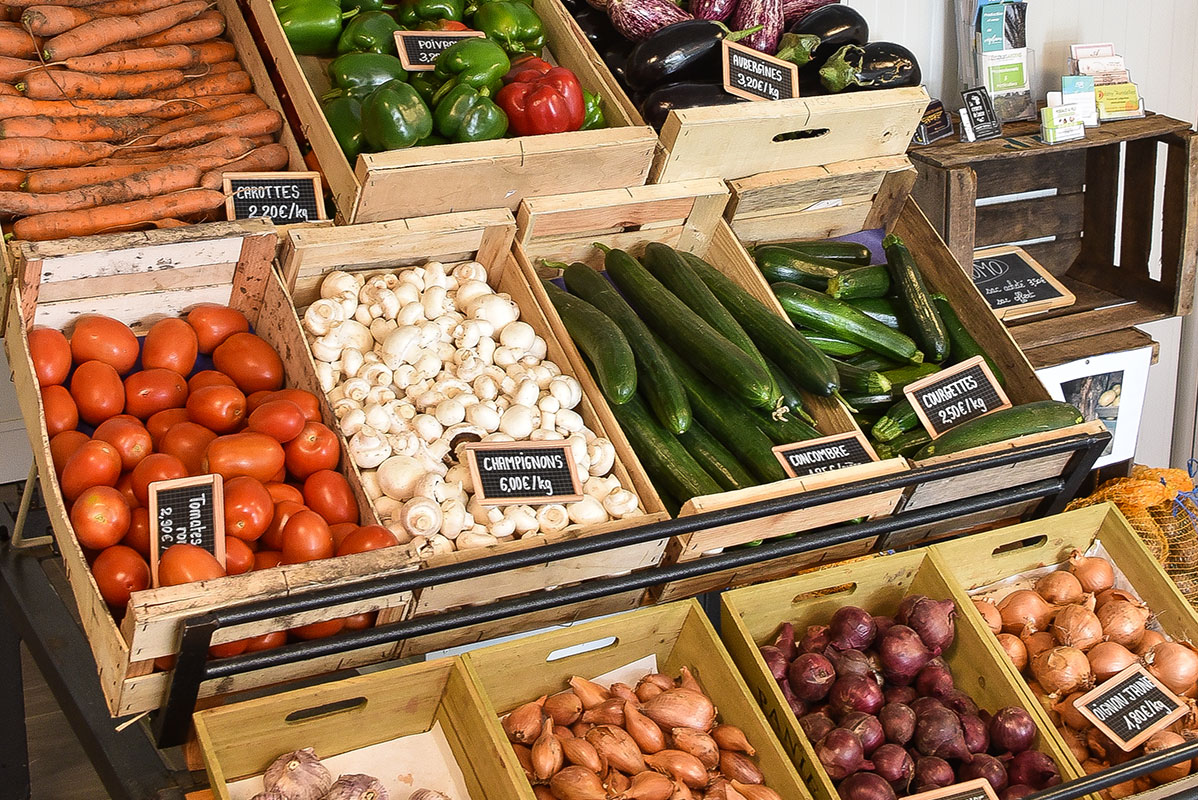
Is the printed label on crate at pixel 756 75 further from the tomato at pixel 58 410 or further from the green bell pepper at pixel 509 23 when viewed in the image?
the tomato at pixel 58 410

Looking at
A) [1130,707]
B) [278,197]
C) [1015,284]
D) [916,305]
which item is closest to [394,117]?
[278,197]

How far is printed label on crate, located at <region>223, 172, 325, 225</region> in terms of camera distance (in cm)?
227

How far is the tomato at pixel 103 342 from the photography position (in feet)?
6.51

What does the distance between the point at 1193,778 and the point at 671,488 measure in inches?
38.7

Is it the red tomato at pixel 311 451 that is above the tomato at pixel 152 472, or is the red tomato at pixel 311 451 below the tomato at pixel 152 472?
below

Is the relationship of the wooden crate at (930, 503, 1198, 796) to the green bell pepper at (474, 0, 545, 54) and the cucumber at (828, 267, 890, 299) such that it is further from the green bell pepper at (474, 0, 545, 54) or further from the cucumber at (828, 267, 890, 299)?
the green bell pepper at (474, 0, 545, 54)

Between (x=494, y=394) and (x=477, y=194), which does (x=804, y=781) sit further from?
(x=477, y=194)

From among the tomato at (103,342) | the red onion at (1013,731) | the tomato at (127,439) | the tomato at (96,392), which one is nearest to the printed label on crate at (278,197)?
the tomato at (103,342)

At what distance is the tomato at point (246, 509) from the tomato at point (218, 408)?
0.69 feet

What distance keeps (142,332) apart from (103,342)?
6.4 inches

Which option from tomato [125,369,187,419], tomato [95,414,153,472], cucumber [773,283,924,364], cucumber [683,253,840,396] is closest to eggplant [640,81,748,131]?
cucumber [683,253,840,396]

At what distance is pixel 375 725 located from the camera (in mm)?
1792

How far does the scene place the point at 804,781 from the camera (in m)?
1.78

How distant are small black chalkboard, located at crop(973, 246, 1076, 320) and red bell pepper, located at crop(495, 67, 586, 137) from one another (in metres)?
1.45
